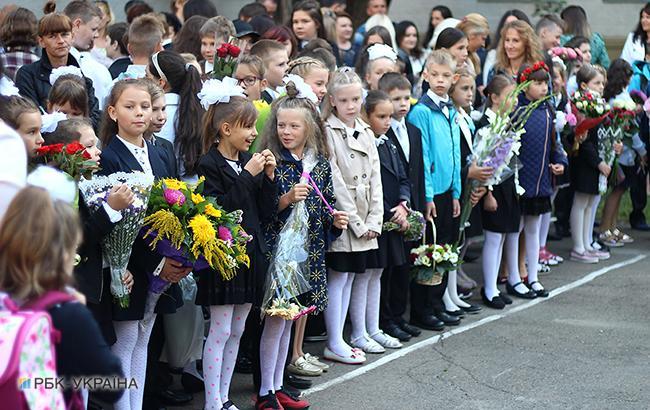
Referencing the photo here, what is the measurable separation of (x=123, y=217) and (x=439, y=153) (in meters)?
3.70

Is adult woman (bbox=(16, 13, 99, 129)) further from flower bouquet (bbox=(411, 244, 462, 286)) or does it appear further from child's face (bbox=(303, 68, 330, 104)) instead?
flower bouquet (bbox=(411, 244, 462, 286))

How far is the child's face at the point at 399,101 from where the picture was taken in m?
8.48

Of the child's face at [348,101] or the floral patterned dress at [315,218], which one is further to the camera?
the child's face at [348,101]

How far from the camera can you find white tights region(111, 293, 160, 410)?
20.0ft

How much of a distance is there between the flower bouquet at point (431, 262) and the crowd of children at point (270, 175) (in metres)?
0.10

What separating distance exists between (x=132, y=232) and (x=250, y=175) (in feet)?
2.94

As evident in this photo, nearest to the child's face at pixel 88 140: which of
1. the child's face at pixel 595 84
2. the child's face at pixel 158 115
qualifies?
the child's face at pixel 158 115

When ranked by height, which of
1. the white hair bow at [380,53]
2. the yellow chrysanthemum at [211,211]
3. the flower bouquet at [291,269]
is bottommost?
the flower bouquet at [291,269]

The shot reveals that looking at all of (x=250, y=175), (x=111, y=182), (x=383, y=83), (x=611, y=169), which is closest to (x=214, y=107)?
(x=250, y=175)

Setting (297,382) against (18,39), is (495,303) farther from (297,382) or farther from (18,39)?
(18,39)

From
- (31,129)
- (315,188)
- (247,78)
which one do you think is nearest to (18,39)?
(247,78)

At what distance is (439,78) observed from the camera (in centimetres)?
886

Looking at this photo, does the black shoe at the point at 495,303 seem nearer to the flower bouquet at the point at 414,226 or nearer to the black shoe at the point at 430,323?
the black shoe at the point at 430,323

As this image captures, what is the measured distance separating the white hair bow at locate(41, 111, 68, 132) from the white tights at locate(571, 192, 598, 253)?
6.76m
